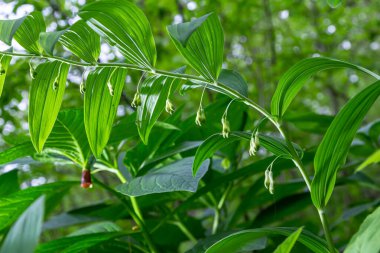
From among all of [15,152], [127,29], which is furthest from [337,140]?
[15,152]

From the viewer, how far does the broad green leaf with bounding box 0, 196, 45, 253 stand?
350 mm

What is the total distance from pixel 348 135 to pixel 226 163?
46 cm

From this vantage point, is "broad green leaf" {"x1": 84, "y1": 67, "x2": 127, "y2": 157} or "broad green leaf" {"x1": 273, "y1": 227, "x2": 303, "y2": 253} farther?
"broad green leaf" {"x1": 84, "y1": 67, "x2": 127, "y2": 157}

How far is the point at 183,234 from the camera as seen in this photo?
4.30 feet

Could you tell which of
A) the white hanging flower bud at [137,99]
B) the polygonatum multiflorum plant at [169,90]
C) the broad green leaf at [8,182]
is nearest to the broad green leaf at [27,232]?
the polygonatum multiflorum plant at [169,90]

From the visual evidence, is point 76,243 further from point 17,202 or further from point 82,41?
point 82,41

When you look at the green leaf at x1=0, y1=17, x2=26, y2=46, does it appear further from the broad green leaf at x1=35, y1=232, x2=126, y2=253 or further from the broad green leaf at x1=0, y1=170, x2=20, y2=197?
the broad green leaf at x1=0, y1=170, x2=20, y2=197

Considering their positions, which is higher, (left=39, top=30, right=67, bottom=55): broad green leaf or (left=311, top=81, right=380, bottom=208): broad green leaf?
(left=39, top=30, right=67, bottom=55): broad green leaf

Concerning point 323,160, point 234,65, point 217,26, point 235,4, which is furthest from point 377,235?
point 234,65

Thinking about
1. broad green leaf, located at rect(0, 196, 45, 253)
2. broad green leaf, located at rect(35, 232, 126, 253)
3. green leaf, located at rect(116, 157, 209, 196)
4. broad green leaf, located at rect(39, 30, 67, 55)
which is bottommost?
broad green leaf, located at rect(35, 232, 126, 253)

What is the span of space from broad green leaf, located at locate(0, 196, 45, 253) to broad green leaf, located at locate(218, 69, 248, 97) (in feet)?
1.34

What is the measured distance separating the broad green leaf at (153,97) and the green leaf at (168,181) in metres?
0.08

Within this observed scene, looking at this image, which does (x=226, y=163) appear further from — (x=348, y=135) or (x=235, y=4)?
(x=235, y=4)

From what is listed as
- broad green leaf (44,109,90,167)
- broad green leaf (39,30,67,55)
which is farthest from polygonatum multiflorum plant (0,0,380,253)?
broad green leaf (44,109,90,167)
